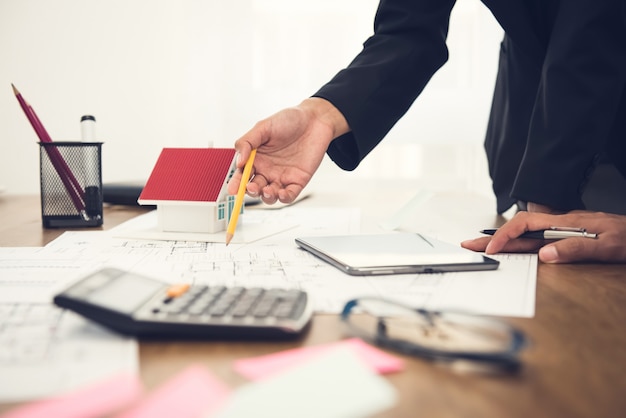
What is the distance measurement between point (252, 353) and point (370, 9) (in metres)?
1.82

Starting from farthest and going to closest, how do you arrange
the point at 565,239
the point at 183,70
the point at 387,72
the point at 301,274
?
the point at 183,70 < the point at 387,72 < the point at 565,239 < the point at 301,274

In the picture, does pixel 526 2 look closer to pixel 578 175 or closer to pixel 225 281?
pixel 578 175

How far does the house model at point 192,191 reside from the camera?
0.81m

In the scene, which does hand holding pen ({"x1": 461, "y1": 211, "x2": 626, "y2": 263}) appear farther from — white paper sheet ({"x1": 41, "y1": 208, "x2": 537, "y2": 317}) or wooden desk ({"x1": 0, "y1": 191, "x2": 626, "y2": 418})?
wooden desk ({"x1": 0, "y1": 191, "x2": 626, "y2": 418})

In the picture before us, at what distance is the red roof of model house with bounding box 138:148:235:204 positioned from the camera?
2.65 feet

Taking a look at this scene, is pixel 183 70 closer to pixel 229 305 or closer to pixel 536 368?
pixel 229 305

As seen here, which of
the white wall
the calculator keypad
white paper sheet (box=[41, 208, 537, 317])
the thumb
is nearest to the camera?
the calculator keypad

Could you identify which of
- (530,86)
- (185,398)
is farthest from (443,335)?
(530,86)

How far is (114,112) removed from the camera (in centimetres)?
202

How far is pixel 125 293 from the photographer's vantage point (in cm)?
41

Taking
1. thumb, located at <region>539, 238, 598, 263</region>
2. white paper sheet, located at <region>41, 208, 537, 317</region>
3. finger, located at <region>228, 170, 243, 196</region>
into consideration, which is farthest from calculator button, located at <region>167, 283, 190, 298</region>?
thumb, located at <region>539, 238, 598, 263</region>

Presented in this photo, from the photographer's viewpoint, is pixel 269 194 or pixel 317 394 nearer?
pixel 317 394

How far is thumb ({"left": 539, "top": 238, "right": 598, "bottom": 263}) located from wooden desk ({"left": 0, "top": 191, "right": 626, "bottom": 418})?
128mm

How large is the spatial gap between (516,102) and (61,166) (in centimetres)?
82
